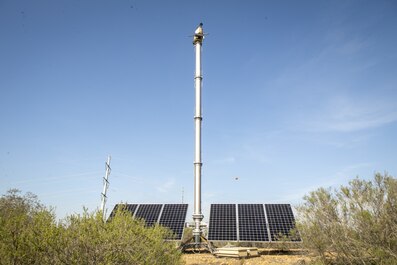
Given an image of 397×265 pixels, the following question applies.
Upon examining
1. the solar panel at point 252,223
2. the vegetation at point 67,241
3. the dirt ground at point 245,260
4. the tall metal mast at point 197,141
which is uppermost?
the tall metal mast at point 197,141

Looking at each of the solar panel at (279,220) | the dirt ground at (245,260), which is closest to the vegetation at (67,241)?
the dirt ground at (245,260)

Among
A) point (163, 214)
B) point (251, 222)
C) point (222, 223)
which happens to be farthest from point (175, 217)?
point (251, 222)

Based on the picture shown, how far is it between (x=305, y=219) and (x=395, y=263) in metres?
4.21

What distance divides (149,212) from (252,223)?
23.8 feet

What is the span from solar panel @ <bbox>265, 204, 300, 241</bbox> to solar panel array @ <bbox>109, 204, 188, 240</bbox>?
5624 mm

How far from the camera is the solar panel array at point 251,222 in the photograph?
16.8 metres

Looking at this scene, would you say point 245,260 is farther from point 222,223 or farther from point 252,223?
point 222,223

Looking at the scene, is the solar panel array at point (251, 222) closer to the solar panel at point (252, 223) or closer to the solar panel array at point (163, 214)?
the solar panel at point (252, 223)

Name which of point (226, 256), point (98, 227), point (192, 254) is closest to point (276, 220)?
point (226, 256)

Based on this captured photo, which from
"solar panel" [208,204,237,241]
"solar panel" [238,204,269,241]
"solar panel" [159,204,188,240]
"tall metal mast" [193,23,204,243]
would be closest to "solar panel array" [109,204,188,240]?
"solar panel" [159,204,188,240]

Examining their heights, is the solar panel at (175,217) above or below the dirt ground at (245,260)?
above

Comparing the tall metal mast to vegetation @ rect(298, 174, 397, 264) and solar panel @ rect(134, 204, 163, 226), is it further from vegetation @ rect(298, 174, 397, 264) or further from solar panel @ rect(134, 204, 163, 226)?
vegetation @ rect(298, 174, 397, 264)

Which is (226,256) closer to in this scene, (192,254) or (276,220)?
(192,254)

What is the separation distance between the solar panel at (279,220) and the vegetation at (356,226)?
3787 millimetres
